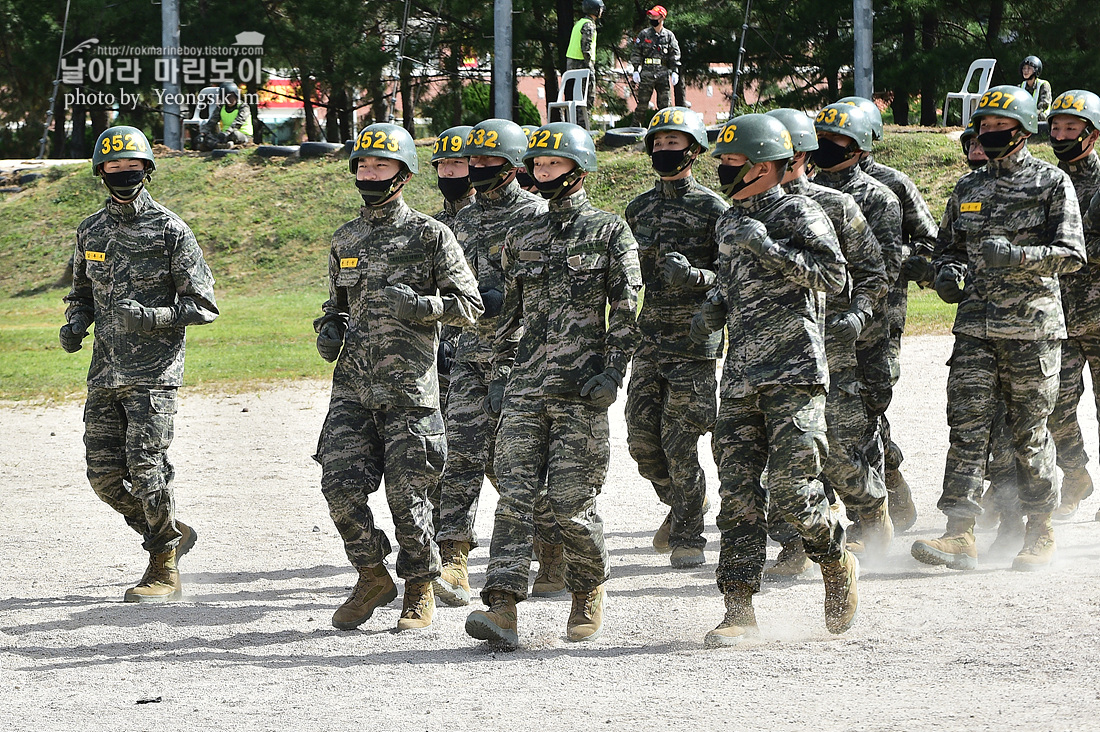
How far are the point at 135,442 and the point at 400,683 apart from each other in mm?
2686

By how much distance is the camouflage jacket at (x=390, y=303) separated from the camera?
7055 mm

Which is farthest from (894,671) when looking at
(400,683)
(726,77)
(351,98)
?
(351,98)

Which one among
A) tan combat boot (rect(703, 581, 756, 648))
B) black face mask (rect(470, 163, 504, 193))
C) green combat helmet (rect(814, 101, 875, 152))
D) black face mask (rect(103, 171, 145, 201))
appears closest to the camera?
tan combat boot (rect(703, 581, 756, 648))

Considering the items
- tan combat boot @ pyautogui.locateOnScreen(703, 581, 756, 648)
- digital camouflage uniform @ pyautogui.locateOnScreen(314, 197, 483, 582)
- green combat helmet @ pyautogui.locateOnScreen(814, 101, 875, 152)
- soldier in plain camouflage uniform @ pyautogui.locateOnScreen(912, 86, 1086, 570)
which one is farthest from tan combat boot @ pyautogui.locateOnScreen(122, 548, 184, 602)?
green combat helmet @ pyautogui.locateOnScreen(814, 101, 875, 152)

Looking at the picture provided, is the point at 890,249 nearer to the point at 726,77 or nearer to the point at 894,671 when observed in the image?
the point at 894,671

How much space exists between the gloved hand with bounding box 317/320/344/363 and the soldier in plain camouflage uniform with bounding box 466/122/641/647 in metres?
0.91

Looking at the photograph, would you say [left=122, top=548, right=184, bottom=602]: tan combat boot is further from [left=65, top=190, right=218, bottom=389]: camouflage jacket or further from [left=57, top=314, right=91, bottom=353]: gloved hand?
[left=57, top=314, right=91, bottom=353]: gloved hand

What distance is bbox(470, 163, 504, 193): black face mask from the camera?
8.29 m

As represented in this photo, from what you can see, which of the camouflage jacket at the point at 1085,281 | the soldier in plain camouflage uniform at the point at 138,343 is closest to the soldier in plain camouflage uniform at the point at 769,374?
the camouflage jacket at the point at 1085,281

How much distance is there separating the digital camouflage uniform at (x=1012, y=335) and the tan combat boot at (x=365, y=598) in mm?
3250

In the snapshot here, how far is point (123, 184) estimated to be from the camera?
8.06 metres

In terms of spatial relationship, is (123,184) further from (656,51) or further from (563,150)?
(656,51)

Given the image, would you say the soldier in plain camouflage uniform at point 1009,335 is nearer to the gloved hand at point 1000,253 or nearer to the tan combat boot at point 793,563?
the gloved hand at point 1000,253

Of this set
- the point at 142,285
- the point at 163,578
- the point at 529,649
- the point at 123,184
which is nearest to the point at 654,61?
the point at 123,184
